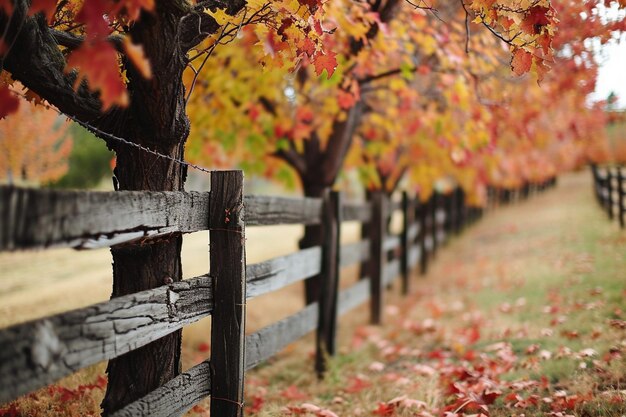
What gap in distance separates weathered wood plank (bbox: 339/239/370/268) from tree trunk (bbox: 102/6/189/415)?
333 centimetres

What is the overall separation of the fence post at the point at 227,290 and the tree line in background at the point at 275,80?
0.89 ft

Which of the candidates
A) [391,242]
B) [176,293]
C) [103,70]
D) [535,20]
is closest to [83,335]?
[176,293]

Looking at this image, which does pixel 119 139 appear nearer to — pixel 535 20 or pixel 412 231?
pixel 535 20

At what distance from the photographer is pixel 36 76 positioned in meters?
2.34

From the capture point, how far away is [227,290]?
9.86 ft

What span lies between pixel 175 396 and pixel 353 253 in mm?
4120

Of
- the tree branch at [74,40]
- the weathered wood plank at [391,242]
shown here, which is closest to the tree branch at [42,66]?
the tree branch at [74,40]

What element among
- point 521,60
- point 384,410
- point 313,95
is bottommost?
point 384,410

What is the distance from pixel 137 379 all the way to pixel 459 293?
25.3 ft

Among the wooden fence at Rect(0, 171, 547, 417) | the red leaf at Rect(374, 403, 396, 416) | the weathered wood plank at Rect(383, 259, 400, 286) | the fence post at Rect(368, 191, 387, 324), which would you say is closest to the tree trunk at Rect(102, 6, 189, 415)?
the wooden fence at Rect(0, 171, 547, 417)

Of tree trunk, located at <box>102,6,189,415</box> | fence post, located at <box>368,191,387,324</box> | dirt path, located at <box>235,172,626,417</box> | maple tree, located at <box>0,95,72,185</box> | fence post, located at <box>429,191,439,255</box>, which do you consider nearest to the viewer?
tree trunk, located at <box>102,6,189,415</box>

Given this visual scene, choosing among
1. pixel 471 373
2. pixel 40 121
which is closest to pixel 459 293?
pixel 471 373

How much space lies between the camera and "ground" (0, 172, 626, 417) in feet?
11.4

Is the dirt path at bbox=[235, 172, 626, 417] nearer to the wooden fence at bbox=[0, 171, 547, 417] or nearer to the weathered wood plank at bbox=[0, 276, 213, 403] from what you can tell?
the wooden fence at bbox=[0, 171, 547, 417]
